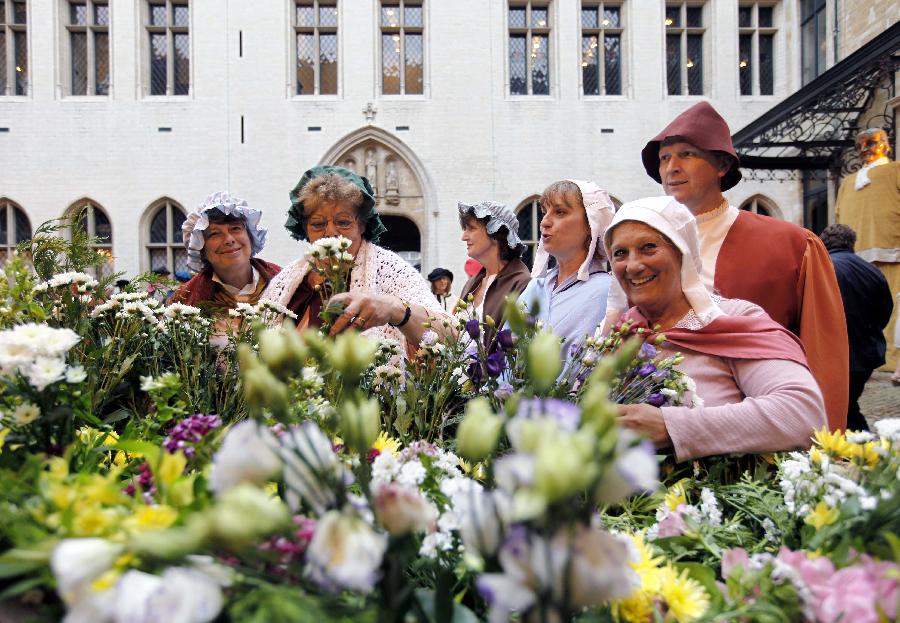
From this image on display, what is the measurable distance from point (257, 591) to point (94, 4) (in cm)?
1458

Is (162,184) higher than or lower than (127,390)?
higher

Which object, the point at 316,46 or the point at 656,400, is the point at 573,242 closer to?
the point at 656,400

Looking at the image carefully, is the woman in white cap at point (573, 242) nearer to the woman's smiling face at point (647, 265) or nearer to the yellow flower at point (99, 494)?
the woman's smiling face at point (647, 265)

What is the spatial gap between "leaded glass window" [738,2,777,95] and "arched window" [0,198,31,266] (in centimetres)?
1370

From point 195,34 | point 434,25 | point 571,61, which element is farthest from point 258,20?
point 571,61

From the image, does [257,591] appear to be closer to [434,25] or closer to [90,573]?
[90,573]

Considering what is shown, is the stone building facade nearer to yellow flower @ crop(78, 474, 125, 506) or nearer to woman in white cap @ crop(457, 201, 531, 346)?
woman in white cap @ crop(457, 201, 531, 346)

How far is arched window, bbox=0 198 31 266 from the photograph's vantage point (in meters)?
11.9

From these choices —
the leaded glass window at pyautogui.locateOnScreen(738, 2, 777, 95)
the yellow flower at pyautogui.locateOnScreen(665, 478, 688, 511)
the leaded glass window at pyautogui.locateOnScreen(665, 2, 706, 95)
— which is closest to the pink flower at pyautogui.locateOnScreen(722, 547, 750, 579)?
the yellow flower at pyautogui.locateOnScreen(665, 478, 688, 511)

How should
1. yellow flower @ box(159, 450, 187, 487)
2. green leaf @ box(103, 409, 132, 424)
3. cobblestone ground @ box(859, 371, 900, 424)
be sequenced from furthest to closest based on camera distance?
1. cobblestone ground @ box(859, 371, 900, 424)
2. green leaf @ box(103, 409, 132, 424)
3. yellow flower @ box(159, 450, 187, 487)

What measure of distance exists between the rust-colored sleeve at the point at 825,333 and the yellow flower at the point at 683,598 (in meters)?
1.89

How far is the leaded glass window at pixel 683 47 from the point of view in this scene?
40.4 ft

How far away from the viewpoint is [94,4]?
1213 centimetres

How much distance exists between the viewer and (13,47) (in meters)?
11.9
